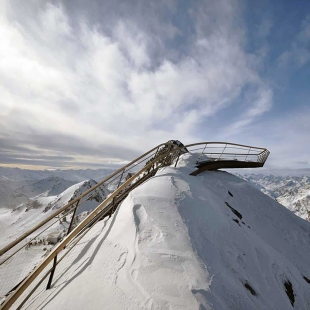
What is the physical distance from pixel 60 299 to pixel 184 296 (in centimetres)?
249

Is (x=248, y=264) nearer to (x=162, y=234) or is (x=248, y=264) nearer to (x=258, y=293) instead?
(x=258, y=293)

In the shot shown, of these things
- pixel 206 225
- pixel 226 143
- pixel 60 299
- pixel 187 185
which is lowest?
pixel 60 299

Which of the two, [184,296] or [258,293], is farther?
[258,293]

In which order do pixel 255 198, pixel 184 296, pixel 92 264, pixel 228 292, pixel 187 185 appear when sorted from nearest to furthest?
pixel 184 296 < pixel 228 292 < pixel 92 264 < pixel 187 185 < pixel 255 198

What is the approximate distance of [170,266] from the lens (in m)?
3.77

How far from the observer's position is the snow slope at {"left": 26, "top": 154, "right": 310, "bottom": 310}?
3.27 metres

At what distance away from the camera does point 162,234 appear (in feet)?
15.1

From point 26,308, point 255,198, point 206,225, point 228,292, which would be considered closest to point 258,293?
point 228,292

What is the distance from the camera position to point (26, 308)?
3.69m

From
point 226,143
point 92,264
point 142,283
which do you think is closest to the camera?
point 142,283

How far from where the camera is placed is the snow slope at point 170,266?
3.27 metres

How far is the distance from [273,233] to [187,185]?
20.8 feet

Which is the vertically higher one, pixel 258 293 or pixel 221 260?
pixel 221 260

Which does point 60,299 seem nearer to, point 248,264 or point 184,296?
point 184,296
